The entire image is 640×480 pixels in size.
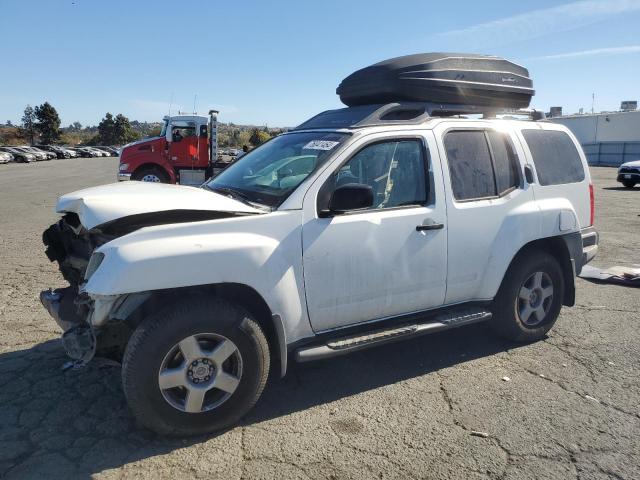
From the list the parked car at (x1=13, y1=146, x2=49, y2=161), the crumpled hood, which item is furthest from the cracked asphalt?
the parked car at (x1=13, y1=146, x2=49, y2=161)

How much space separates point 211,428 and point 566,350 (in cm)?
308

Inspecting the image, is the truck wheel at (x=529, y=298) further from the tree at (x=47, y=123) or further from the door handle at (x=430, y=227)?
the tree at (x=47, y=123)

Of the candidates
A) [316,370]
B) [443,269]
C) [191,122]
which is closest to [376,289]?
[443,269]

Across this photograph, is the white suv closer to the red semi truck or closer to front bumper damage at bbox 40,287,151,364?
front bumper damage at bbox 40,287,151,364

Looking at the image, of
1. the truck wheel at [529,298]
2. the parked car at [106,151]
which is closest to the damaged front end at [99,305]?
the truck wheel at [529,298]

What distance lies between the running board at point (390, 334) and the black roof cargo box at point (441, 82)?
5.84ft

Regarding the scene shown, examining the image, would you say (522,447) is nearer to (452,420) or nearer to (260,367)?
(452,420)

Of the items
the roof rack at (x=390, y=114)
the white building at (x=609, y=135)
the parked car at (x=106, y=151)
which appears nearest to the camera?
the roof rack at (x=390, y=114)

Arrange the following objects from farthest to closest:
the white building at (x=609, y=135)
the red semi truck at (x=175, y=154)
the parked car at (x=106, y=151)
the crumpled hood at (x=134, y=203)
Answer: the parked car at (x=106, y=151)
the white building at (x=609, y=135)
the red semi truck at (x=175, y=154)
the crumpled hood at (x=134, y=203)

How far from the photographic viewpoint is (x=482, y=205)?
160 inches

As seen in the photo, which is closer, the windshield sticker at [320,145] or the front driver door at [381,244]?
the front driver door at [381,244]

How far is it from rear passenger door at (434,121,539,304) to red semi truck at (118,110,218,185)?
13.6m

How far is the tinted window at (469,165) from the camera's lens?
401 centimetres

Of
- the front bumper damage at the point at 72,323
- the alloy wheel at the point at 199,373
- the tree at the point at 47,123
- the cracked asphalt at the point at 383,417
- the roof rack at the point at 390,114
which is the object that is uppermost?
A: the tree at the point at 47,123
